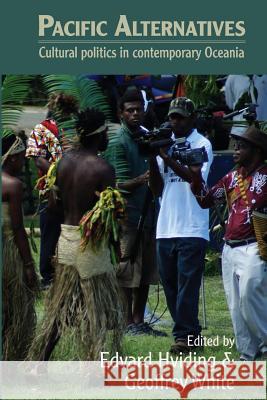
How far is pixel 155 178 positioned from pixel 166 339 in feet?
4.47

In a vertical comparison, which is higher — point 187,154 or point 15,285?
point 187,154

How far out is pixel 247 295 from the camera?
8.55 metres

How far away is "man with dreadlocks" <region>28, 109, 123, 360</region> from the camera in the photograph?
26.0ft

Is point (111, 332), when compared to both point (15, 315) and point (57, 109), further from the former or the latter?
point (57, 109)

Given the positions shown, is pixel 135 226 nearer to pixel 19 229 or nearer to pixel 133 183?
pixel 133 183

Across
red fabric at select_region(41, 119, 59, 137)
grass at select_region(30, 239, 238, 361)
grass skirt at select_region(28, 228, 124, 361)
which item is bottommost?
grass at select_region(30, 239, 238, 361)

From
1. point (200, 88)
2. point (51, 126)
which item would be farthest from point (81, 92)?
point (200, 88)

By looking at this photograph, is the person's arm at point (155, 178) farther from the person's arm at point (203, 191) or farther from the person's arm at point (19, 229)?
the person's arm at point (19, 229)

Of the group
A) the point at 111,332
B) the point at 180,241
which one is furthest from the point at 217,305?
the point at 111,332

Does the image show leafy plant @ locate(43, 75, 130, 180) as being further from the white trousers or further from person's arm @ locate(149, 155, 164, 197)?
the white trousers

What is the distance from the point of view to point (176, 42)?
27.7 ft

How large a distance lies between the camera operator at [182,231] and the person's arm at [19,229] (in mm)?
1229

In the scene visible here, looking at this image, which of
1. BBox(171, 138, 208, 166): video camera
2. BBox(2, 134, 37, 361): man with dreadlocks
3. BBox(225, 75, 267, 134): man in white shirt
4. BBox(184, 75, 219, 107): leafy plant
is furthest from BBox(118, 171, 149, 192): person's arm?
BBox(184, 75, 219, 107): leafy plant

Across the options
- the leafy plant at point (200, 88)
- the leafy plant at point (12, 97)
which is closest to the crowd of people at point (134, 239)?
the leafy plant at point (12, 97)
